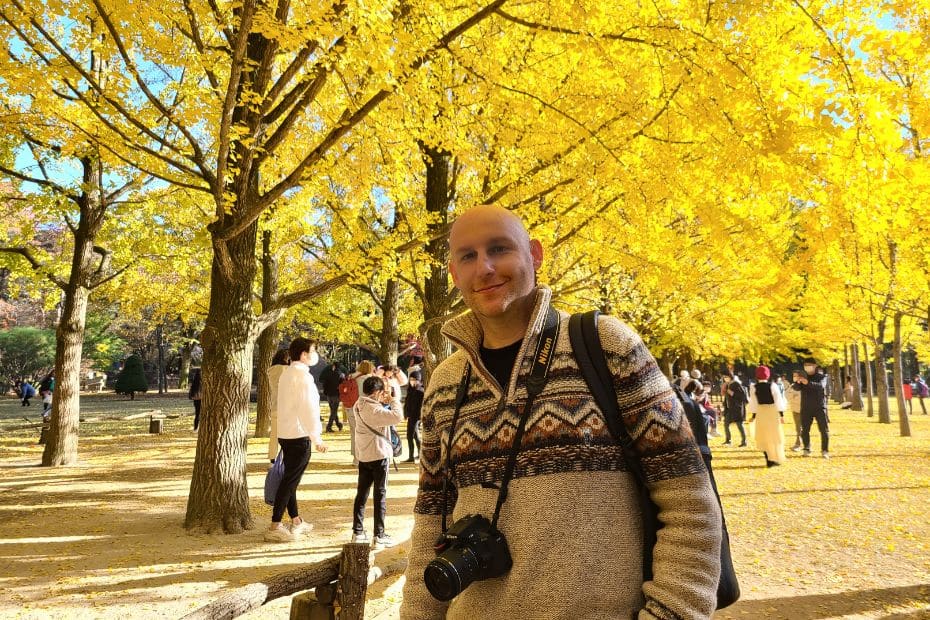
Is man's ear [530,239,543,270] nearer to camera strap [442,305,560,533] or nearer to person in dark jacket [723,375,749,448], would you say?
camera strap [442,305,560,533]

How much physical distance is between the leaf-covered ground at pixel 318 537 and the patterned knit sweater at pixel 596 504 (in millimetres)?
3492

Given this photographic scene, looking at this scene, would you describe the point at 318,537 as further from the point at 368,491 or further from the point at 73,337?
the point at 73,337

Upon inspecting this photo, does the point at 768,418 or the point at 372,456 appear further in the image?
the point at 768,418

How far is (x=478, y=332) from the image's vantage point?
1.78m

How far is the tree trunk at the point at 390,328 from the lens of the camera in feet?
51.4

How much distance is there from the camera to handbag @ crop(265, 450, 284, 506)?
21.5ft

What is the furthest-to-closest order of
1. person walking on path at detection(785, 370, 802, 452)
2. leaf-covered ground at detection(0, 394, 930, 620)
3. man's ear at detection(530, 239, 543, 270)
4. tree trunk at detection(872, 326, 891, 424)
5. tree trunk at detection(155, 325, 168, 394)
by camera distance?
tree trunk at detection(155, 325, 168, 394)
tree trunk at detection(872, 326, 891, 424)
person walking on path at detection(785, 370, 802, 452)
leaf-covered ground at detection(0, 394, 930, 620)
man's ear at detection(530, 239, 543, 270)

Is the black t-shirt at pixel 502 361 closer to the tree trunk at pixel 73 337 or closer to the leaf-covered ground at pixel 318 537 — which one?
the leaf-covered ground at pixel 318 537

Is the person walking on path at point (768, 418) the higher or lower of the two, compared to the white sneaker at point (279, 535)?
higher

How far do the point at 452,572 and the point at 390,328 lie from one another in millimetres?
14708

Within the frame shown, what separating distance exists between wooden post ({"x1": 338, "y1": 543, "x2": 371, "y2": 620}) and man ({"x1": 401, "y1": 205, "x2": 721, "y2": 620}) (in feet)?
6.11

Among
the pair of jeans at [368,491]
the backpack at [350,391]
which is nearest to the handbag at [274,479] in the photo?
the pair of jeans at [368,491]

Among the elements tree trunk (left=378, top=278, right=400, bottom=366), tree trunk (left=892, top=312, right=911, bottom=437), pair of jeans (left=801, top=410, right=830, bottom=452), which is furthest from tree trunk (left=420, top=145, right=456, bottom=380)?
tree trunk (left=892, top=312, right=911, bottom=437)

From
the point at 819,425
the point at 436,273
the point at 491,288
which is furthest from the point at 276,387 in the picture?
the point at 819,425
